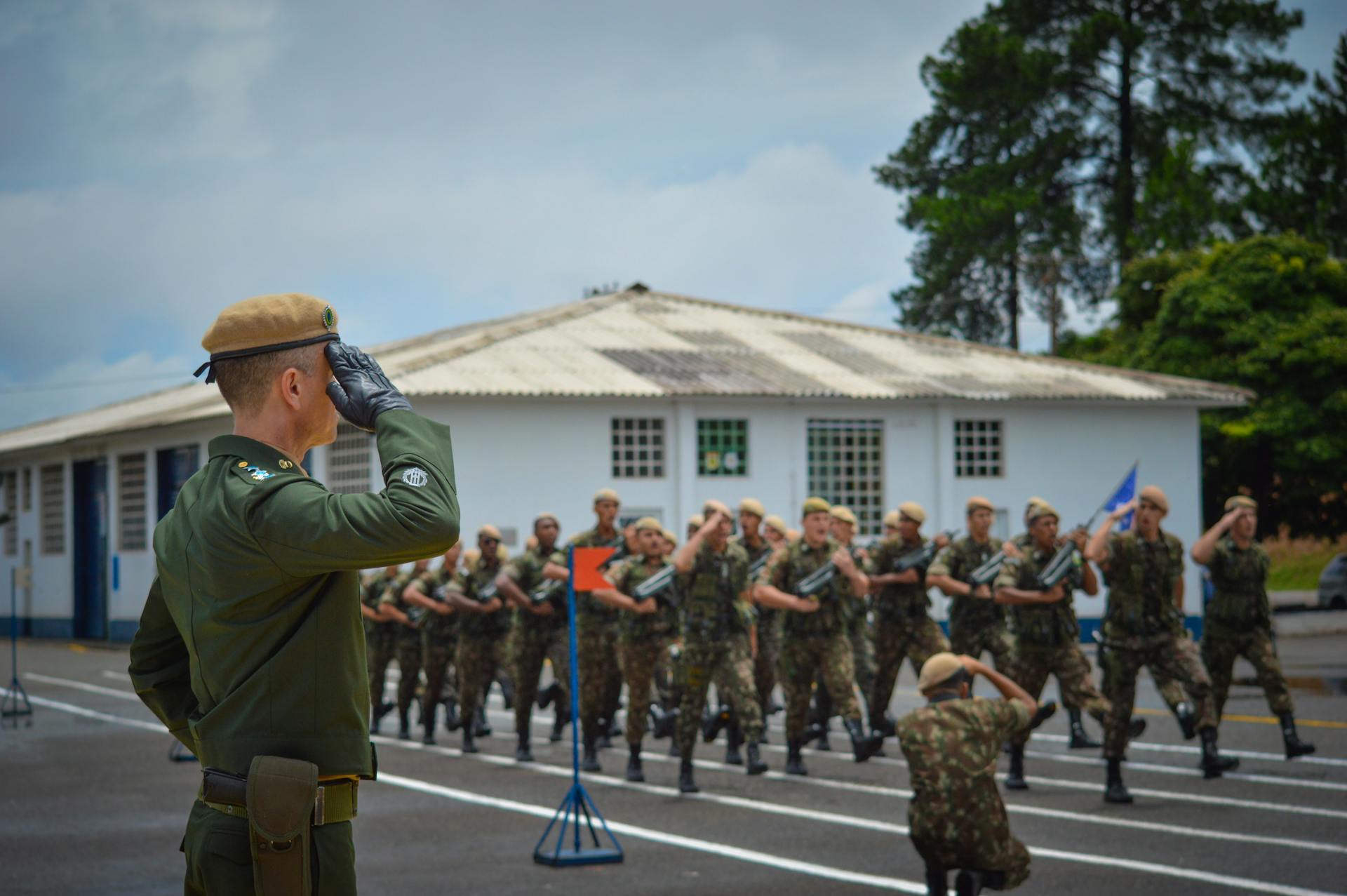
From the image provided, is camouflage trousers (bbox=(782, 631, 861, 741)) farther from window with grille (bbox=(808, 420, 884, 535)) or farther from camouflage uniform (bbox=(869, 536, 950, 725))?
window with grille (bbox=(808, 420, 884, 535))

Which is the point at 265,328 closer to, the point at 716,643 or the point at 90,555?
the point at 716,643

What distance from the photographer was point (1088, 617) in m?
31.6

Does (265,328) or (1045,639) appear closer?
(265,328)

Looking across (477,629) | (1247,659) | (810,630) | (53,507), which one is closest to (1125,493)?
(1247,659)

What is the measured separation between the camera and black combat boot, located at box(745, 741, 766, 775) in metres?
13.0

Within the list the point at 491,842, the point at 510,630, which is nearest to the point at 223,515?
the point at 491,842

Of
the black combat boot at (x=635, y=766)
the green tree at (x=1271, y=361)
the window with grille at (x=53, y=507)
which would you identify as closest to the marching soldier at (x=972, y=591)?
the black combat boot at (x=635, y=766)

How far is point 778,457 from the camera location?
101 ft

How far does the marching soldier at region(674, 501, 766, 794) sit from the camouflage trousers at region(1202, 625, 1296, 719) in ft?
12.0

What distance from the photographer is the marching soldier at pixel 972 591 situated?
44.8 ft

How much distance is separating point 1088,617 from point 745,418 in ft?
25.7

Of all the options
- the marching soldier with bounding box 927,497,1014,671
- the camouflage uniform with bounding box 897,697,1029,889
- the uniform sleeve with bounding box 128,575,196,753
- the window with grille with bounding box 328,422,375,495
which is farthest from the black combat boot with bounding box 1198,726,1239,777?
the window with grille with bounding box 328,422,375,495

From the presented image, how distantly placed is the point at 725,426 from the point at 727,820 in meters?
19.8

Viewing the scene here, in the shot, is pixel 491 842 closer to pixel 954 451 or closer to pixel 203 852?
pixel 203 852
